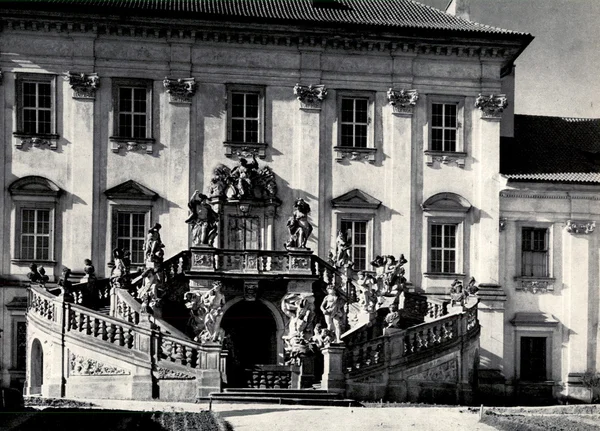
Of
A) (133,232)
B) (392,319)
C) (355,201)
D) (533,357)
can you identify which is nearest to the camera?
(392,319)

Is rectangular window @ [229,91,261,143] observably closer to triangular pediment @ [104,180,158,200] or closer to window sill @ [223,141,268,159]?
window sill @ [223,141,268,159]

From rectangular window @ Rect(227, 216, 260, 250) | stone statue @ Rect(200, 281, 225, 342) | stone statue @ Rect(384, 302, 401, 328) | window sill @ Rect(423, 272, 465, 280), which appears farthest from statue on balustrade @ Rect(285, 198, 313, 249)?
window sill @ Rect(423, 272, 465, 280)

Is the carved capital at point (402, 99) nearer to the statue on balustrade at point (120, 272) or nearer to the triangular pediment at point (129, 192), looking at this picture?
the triangular pediment at point (129, 192)

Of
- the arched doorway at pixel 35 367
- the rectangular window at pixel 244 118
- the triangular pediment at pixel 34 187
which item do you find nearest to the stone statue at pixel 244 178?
the rectangular window at pixel 244 118

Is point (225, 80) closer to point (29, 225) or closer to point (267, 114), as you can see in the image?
point (267, 114)

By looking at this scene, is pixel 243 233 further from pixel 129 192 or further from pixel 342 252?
pixel 342 252

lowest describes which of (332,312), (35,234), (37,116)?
(332,312)

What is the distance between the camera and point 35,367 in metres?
35.6

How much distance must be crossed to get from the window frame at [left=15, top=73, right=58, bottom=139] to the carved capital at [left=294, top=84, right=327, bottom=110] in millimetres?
7734

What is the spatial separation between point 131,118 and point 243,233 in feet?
16.8

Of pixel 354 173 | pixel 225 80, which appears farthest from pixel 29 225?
pixel 354 173

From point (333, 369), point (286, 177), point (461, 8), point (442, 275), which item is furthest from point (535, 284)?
point (333, 369)

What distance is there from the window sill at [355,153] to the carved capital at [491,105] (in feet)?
12.7

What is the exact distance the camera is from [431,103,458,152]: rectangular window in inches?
1666
